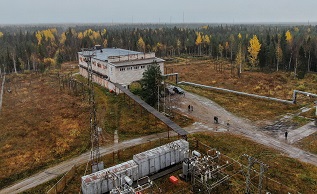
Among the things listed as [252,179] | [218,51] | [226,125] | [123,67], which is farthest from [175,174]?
[218,51]

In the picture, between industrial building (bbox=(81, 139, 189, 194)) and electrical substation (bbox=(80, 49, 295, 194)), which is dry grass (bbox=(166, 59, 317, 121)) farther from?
industrial building (bbox=(81, 139, 189, 194))

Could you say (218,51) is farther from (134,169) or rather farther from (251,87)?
(134,169)

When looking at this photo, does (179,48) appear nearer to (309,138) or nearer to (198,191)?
(309,138)

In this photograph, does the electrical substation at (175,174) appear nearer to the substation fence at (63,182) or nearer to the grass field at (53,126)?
the substation fence at (63,182)

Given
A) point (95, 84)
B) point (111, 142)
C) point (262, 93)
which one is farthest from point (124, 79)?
point (262, 93)

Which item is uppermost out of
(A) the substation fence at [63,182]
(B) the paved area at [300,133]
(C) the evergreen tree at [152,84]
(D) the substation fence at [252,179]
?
(C) the evergreen tree at [152,84]

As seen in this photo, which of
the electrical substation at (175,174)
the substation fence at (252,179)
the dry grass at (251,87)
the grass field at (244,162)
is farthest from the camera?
the dry grass at (251,87)

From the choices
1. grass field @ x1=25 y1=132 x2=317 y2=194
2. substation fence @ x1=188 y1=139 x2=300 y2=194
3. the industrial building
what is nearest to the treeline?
grass field @ x1=25 y1=132 x2=317 y2=194

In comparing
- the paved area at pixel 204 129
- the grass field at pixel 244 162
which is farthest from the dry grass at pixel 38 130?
the grass field at pixel 244 162
